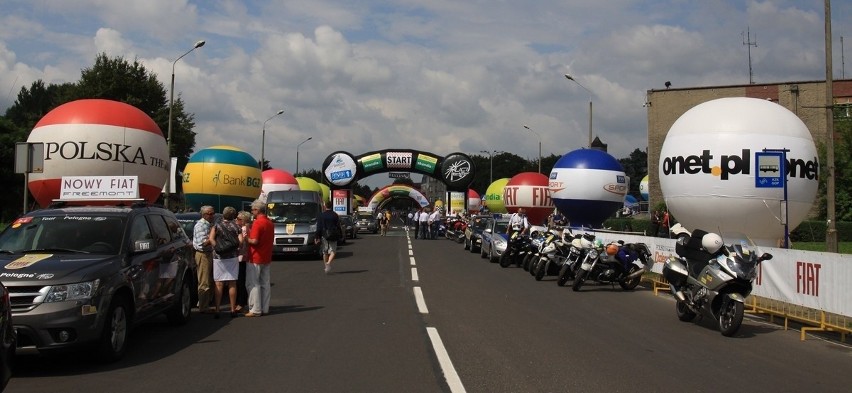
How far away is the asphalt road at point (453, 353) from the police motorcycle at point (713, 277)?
30 cm

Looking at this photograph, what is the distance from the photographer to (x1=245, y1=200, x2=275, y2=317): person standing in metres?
11.6

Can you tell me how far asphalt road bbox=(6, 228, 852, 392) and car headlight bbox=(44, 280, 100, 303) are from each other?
0.77 m

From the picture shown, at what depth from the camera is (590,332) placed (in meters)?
10.3

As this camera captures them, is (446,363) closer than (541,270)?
Yes

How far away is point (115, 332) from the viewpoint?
312 inches

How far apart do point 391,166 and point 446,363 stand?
133 ft

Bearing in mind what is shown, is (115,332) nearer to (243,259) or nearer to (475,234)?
(243,259)

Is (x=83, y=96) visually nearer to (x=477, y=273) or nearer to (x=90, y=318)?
(x=477, y=273)

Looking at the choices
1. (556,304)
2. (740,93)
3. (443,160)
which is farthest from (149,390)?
(740,93)

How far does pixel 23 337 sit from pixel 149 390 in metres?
1.43

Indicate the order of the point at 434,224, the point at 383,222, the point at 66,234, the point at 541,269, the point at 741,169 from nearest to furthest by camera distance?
the point at 66,234 → the point at 741,169 → the point at 541,269 → the point at 434,224 → the point at 383,222

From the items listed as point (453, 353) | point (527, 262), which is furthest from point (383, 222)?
point (453, 353)

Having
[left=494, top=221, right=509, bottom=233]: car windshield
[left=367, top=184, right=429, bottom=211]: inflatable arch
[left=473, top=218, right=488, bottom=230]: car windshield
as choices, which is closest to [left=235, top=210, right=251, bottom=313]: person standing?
[left=494, top=221, right=509, bottom=233]: car windshield

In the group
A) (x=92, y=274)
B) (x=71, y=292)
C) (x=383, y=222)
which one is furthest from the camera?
(x=383, y=222)
